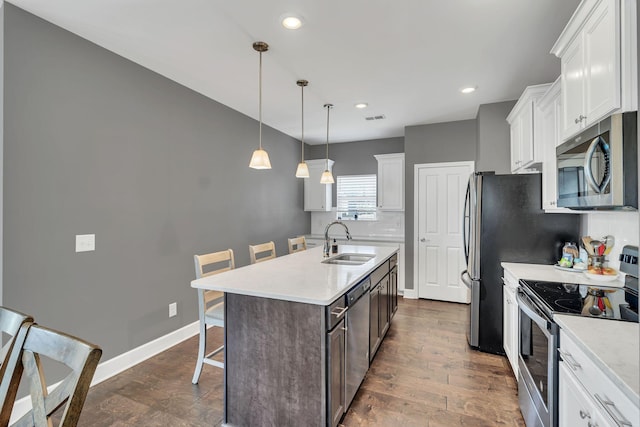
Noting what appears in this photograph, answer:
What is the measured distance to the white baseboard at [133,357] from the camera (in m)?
2.05

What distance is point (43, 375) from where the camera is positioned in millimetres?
933

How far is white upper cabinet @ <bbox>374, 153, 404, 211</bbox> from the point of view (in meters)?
5.20

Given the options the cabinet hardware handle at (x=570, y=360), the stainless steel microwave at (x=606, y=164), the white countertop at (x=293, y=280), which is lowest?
the cabinet hardware handle at (x=570, y=360)

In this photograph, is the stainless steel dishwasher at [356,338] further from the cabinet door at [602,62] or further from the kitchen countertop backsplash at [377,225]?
the kitchen countertop backsplash at [377,225]

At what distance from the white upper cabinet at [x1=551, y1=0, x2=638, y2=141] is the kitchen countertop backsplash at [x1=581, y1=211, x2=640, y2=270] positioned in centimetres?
66

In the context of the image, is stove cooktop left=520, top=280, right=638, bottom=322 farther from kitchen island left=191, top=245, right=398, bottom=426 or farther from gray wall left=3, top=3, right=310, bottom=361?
gray wall left=3, top=3, right=310, bottom=361

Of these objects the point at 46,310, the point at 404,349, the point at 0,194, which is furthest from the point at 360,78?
the point at 46,310

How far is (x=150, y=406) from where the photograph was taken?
2176 mm

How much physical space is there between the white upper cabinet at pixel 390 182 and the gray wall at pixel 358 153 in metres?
0.37

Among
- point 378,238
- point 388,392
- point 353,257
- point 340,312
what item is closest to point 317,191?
point 378,238

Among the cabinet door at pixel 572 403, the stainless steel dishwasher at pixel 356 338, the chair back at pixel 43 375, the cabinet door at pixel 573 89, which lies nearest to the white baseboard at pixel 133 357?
the chair back at pixel 43 375

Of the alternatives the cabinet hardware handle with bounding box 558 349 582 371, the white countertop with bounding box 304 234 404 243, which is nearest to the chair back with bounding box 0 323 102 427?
the cabinet hardware handle with bounding box 558 349 582 371

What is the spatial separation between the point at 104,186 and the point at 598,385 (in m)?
3.22

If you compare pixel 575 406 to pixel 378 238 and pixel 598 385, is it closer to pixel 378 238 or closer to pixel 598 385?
pixel 598 385
